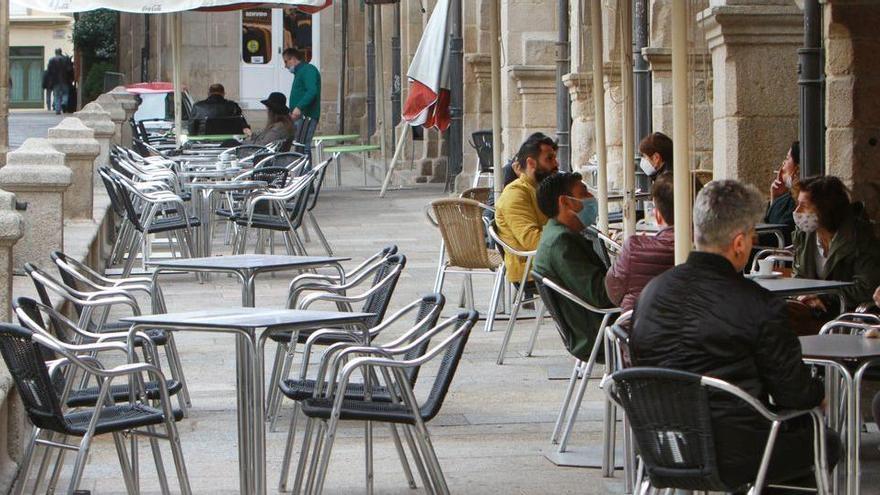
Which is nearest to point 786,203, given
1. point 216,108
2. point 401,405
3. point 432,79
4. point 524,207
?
point 524,207

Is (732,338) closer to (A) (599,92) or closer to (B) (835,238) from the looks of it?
(B) (835,238)

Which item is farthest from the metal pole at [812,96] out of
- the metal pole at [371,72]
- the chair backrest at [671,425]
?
the metal pole at [371,72]

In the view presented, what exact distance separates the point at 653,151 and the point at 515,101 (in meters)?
8.01

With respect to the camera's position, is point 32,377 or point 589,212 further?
point 589,212

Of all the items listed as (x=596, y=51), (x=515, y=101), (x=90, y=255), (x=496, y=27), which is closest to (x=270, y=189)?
(x=90, y=255)

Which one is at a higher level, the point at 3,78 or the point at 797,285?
the point at 3,78

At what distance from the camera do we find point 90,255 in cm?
1250

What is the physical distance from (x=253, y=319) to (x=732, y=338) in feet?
6.10

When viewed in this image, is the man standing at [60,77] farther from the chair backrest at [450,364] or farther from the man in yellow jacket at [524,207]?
the chair backrest at [450,364]

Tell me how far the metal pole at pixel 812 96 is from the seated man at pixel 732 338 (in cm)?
500

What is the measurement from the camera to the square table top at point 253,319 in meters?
5.66

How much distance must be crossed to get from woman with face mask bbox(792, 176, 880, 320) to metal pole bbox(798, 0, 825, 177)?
7.71 feet

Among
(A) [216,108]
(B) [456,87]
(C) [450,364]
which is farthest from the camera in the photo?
(A) [216,108]

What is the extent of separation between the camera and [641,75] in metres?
15.0
